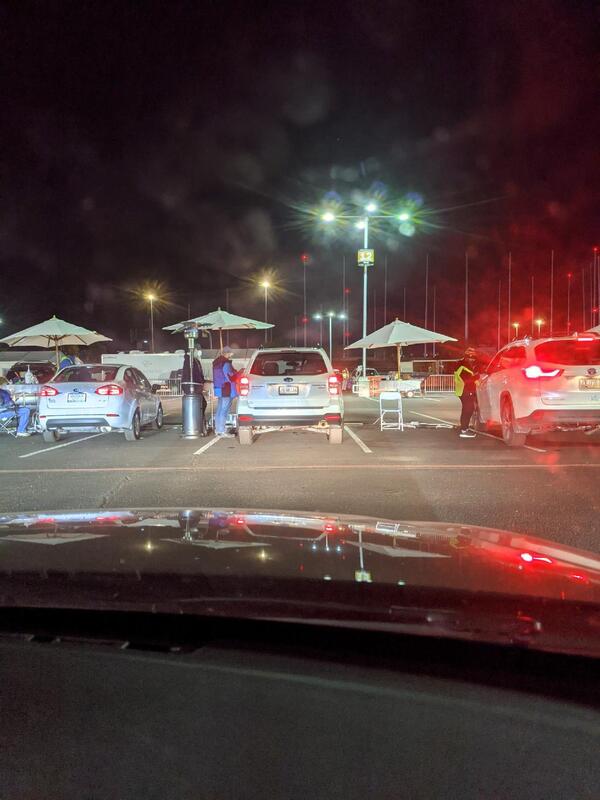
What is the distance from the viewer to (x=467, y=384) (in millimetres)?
13805

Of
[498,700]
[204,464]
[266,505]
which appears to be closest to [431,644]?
[498,700]

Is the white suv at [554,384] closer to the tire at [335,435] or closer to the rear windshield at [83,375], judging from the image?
the tire at [335,435]

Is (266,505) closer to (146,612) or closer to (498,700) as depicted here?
(146,612)

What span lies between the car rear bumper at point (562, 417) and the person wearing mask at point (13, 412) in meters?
10.2

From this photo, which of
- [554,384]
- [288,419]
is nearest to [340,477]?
[288,419]

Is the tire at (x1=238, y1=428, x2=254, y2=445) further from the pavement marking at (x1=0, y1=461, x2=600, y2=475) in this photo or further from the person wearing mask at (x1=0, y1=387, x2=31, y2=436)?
the person wearing mask at (x1=0, y1=387, x2=31, y2=436)

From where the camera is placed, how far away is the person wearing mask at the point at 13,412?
14.3 m

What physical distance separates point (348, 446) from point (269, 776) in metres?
11.0

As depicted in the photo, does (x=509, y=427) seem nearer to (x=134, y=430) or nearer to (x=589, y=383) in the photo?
(x=589, y=383)

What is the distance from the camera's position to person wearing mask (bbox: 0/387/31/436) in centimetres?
1433

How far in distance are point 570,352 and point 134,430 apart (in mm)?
8219

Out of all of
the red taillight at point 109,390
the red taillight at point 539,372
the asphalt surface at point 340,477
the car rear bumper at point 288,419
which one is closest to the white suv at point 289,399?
the car rear bumper at point 288,419

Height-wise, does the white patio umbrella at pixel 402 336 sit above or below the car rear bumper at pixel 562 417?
above

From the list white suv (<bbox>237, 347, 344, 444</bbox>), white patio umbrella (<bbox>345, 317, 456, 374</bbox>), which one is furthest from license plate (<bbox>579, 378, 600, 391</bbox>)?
white patio umbrella (<bbox>345, 317, 456, 374</bbox>)
